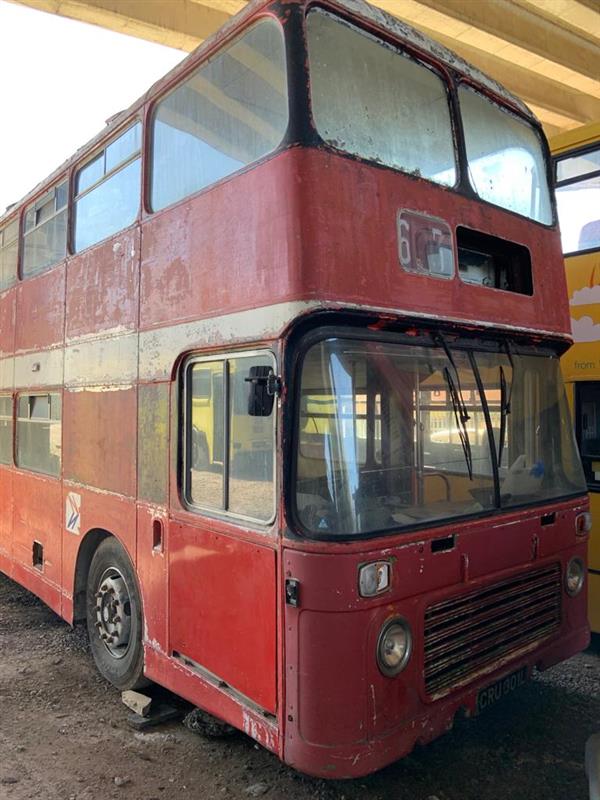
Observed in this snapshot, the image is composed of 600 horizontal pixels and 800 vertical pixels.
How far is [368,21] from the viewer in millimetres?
3588

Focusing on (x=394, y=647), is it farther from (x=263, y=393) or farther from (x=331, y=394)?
(x=263, y=393)

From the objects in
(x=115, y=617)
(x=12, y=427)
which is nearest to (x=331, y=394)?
(x=115, y=617)

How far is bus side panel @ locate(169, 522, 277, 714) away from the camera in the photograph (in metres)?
3.18

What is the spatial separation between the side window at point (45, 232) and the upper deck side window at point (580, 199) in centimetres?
430

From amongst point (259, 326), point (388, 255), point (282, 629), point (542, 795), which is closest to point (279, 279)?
point (259, 326)

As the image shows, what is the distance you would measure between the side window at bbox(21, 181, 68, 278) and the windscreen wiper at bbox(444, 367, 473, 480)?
144 inches

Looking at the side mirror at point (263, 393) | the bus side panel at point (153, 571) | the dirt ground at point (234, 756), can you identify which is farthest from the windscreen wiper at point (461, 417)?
the bus side panel at point (153, 571)

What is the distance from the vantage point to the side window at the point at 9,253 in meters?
6.94

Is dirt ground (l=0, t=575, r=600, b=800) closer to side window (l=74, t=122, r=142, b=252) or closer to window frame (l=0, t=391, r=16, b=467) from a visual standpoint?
window frame (l=0, t=391, r=16, b=467)

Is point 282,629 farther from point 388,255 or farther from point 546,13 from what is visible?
point 546,13

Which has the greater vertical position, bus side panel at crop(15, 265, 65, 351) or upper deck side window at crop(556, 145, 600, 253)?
upper deck side window at crop(556, 145, 600, 253)

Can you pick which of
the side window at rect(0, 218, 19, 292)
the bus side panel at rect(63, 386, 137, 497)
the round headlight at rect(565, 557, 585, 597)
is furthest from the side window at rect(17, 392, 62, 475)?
the round headlight at rect(565, 557, 585, 597)

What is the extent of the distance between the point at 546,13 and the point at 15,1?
29.6 ft

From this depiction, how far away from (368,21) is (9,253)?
5055mm
